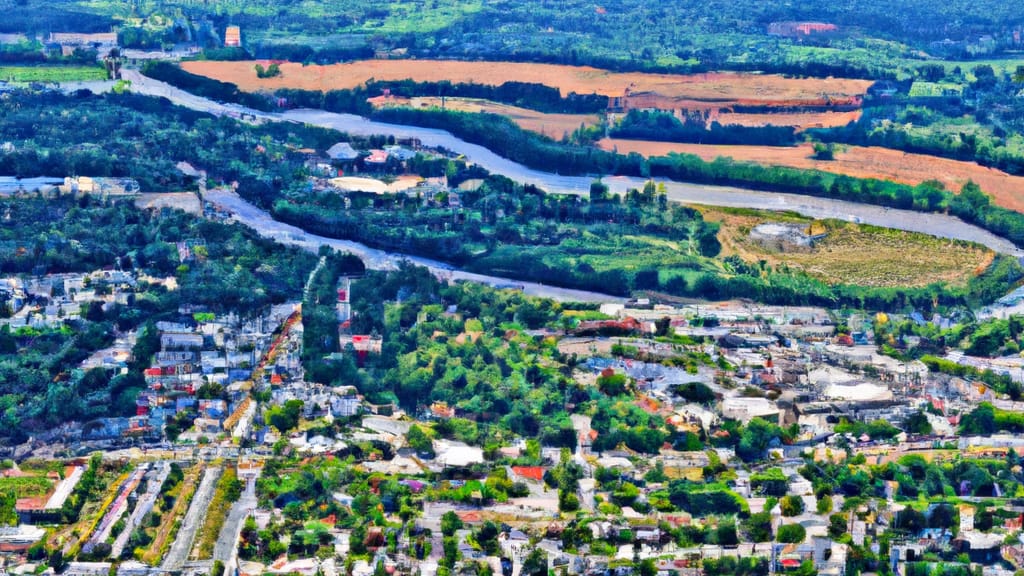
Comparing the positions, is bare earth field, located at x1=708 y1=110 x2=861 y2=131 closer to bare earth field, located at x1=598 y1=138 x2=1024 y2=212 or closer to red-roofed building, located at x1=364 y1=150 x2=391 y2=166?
bare earth field, located at x1=598 y1=138 x2=1024 y2=212

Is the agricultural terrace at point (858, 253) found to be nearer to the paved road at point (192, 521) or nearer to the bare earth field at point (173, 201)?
the bare earth field at point (173, 201)

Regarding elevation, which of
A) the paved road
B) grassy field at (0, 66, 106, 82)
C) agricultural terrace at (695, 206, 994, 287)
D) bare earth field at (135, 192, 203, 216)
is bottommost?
grassy field at (0, 66, 106, 82)

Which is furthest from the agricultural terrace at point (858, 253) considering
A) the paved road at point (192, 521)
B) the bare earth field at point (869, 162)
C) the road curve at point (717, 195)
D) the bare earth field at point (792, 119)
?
the paved road at point (192, 521)

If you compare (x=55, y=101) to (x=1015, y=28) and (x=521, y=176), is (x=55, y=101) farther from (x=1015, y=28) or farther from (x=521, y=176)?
(x=1015, y=28)

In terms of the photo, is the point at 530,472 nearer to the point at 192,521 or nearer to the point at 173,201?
the point at 192,521

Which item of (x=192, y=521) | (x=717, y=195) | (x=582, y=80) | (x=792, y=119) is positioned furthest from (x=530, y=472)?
(x=582, y=80)

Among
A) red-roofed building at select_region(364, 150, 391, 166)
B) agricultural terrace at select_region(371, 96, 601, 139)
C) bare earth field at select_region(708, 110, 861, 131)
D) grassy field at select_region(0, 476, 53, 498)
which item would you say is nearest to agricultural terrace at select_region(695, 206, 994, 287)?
bare earth field at select_region(708, 110, 861, 131)
